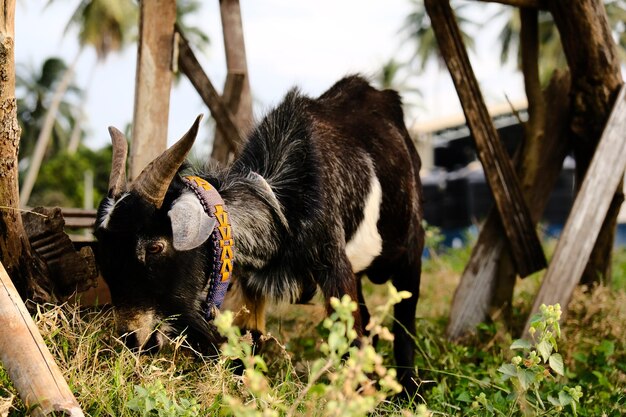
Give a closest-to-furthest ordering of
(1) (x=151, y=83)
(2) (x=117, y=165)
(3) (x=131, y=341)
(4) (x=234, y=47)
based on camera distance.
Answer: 1. (3) (x=131, y=341)
2. (2) (x=117, y=165)
3. (1) (x=151, y=83)
4. (4) (x=234, y=47)

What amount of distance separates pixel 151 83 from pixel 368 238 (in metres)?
1.82

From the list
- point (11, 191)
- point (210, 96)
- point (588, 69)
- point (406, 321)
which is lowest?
point (406, 321)

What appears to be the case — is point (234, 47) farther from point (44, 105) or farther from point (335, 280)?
point (44, 105)

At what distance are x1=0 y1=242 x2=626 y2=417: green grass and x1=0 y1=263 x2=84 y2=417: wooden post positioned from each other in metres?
0.11

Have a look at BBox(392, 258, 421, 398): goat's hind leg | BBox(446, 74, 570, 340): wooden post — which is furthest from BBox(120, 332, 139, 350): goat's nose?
BBox(446, 74, 570, 340): wooden post

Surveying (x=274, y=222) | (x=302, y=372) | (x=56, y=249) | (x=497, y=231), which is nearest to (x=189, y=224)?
(x=274, y=222)

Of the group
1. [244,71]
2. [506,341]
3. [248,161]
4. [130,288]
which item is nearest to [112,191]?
[130,288]

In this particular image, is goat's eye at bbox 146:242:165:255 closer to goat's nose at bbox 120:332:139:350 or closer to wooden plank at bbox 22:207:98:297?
goat's nose at bbox 120:332:139:350

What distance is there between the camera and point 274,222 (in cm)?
428

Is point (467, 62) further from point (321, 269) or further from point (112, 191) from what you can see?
point (112, 191)

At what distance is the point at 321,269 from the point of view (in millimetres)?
4258

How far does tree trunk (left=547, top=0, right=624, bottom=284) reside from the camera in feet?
18.3

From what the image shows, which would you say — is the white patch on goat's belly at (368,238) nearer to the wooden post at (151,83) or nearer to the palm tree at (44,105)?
the wooden post at (151,83)

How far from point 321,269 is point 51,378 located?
1.64m
